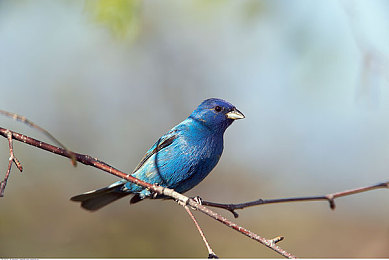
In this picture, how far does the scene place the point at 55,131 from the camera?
9.32 metres

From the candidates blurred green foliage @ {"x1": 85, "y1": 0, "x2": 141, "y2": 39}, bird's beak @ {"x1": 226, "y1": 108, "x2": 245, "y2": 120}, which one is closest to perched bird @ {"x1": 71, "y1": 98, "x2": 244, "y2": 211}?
bird's beak @ {"x1": 226, "y1": 108, "x2": 245, "y2": 120}

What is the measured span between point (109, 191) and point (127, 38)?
5.86 feet

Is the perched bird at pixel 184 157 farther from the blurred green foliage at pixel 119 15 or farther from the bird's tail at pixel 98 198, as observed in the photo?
the blurred green foliage at pixel 119 15

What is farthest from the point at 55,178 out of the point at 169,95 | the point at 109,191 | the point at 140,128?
the point at 109,191

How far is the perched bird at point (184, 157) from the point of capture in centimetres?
404

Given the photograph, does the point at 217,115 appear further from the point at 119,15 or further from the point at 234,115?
the point at 119,15

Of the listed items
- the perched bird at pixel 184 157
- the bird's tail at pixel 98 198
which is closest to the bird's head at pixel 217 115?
the perched bird at pixel 184 157

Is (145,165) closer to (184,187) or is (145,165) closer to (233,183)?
(184,187)

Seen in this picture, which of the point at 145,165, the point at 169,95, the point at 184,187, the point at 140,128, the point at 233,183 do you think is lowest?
the point at 184,187

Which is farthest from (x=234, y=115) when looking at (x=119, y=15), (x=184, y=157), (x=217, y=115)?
(x=119, y=15)

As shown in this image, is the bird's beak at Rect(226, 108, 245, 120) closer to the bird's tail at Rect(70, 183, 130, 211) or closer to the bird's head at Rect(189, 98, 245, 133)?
the bird's head at Rect(189, 98, 245, 133)

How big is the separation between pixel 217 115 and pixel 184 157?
0.66 meters

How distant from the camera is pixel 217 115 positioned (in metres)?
4.48

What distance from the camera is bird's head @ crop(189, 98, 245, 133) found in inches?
175
